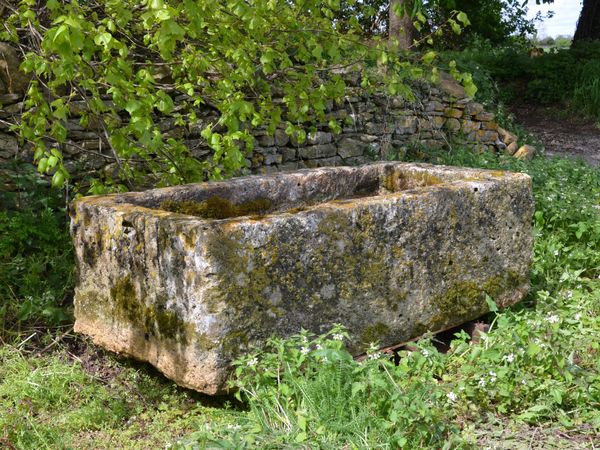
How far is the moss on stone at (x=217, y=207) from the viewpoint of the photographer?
4211 millimetres

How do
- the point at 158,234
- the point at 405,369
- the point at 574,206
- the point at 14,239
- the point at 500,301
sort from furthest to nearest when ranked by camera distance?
the point at 574,206, the point at 14,239, the point at 500,301, the point at 158,234, the point at 405,369

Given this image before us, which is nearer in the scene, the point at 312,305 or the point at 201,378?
the point at 201,378

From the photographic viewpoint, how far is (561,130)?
11.5m

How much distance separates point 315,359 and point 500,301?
1.64 meters

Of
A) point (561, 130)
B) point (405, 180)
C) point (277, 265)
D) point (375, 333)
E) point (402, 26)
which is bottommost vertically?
point (375, 333)

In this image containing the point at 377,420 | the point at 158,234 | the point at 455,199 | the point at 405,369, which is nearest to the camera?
the point at 377,420

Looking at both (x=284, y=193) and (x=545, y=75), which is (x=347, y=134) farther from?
(x=545, y=75)

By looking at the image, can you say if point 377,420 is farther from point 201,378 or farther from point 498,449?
point 201,378

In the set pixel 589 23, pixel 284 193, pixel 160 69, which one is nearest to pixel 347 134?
pixel 160 69

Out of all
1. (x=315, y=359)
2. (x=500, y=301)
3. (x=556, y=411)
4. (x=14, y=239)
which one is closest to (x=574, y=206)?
(x=500, y=301)

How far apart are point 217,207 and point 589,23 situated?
12.6 m

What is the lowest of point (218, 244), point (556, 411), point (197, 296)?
point (556, 411)

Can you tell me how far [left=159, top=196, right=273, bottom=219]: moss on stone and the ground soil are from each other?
20.9 ft

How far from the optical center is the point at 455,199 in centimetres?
409
